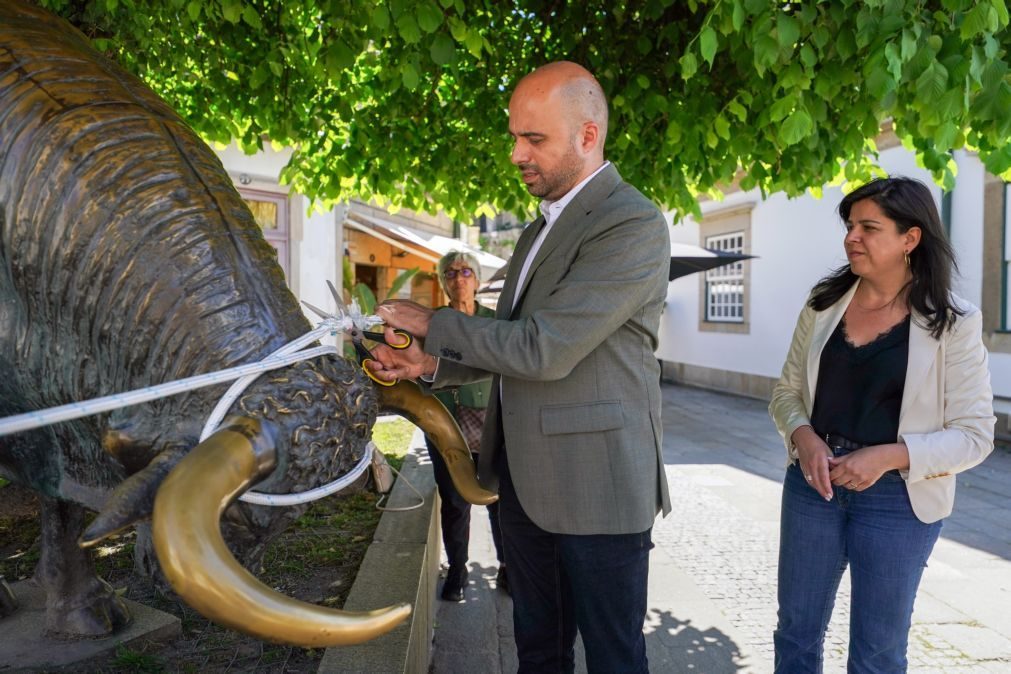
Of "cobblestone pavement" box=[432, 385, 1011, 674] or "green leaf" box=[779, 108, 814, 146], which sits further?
"cobblestone pavement" box=[432, 385, 1011, 674]

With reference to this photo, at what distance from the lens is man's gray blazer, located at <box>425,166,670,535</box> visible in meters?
2.19

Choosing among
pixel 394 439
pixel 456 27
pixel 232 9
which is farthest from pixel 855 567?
pixel 394 439

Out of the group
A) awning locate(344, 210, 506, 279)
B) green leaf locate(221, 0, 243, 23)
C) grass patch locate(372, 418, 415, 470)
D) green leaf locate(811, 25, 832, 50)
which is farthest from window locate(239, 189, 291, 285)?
green leaf locate(811, 25, 832, 50)

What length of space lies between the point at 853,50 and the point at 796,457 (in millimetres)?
1748

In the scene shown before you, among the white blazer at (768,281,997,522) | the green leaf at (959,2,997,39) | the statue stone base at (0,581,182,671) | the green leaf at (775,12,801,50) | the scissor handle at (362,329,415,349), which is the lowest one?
the statue stone base at (0,581,182,671)

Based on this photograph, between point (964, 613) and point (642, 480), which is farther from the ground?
point (642, 480)

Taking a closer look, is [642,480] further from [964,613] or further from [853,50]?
[964,613]

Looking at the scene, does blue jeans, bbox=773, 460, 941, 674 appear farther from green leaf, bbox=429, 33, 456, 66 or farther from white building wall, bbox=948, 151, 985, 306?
white building wall, bbox=948, 151, 985, 306

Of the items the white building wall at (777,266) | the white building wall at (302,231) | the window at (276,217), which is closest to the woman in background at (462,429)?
the white building wall at (302,231)

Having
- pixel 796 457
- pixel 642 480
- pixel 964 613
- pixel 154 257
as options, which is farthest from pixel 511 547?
pixel 964 613

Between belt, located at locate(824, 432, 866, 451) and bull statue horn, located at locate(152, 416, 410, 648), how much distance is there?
1976mm

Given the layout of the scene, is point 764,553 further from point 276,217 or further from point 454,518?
point 276,217

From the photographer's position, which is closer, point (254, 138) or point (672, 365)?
point (254, 138)

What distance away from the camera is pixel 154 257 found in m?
1.84
